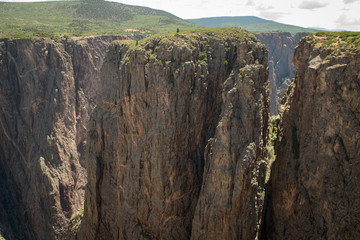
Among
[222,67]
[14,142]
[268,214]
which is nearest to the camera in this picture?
[268,214]

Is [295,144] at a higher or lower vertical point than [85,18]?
lower

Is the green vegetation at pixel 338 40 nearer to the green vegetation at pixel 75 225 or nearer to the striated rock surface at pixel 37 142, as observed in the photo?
the green vegetation at pixel 75 225

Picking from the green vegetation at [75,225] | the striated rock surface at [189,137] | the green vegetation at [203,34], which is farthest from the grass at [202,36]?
the green vegetation at [75,225]

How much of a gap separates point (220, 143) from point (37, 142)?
5136 cm

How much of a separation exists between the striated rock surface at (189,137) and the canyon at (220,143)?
0.11 m

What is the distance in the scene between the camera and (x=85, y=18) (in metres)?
133

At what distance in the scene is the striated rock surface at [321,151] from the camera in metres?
24.0

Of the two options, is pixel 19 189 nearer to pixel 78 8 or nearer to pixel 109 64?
pixel 109 64

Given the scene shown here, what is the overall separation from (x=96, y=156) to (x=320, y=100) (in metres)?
28.6

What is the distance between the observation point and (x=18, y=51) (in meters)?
68.2

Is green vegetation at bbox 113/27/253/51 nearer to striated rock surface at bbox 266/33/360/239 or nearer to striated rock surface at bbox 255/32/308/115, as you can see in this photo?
striated rock surface at bbox 266/33/360/239

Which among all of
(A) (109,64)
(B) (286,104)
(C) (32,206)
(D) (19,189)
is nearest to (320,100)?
(B) (286,104)

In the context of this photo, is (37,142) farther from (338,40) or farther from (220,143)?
(338,40)

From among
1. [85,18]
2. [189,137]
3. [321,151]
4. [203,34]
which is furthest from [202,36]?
[85,18]
